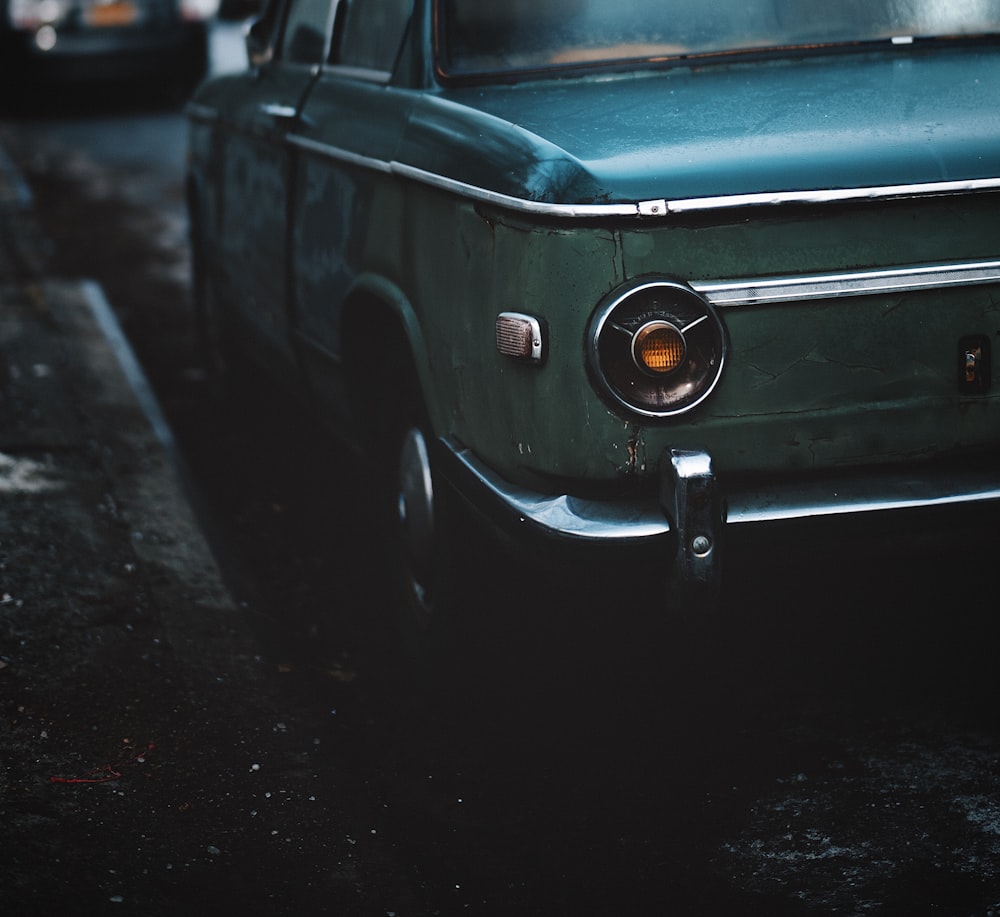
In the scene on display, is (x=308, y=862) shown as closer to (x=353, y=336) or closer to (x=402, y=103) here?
(x=353, y=336)

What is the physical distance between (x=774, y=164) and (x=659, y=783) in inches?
52.9

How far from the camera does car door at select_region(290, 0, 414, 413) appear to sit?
3736mm

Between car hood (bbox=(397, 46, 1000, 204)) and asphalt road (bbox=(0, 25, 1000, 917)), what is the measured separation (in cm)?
70

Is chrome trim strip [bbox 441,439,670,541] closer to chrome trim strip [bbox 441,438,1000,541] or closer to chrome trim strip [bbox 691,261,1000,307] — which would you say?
chrome trim strip [bbox 441,438,1000,541]

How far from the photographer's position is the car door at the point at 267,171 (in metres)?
4.62

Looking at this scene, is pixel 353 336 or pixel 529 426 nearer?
pixel 529 426

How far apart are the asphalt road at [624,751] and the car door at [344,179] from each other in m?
0.77

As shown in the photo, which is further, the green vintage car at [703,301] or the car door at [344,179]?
the car door at [344,179]

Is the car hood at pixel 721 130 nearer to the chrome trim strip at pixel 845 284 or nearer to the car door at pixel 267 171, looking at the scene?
the chrome trim strip at pixel 845 284

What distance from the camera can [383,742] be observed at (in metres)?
3.66

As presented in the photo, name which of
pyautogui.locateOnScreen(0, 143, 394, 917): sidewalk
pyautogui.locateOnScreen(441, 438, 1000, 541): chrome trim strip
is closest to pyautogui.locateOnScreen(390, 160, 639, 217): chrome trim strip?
→ pyautogui.locateOnScreen(441, 438, 1000, 541): chrome trim strip

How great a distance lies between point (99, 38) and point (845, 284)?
14242mm

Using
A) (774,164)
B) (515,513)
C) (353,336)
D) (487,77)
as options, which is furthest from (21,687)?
(774,164)

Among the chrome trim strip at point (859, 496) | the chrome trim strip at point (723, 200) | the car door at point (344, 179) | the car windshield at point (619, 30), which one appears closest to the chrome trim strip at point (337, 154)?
the car door at point (344, 179)
